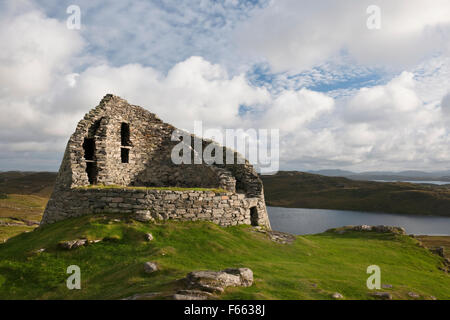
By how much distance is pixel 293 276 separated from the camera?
10.4 m

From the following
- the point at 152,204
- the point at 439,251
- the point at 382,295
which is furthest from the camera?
the point at 439,251

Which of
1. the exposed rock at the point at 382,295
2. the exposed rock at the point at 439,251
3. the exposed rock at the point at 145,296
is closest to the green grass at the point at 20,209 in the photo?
the exposed rock at the point at 145,296

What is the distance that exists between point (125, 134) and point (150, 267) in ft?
51.3

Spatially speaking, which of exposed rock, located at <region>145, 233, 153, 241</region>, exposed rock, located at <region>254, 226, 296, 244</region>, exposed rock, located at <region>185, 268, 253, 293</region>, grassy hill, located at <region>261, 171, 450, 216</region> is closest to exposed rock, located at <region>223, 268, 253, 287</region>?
exposed rock, located at <region>185, 268, 253, 293</region>

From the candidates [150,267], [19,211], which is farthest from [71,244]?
[19,211]

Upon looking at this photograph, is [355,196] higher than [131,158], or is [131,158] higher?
[131,158]

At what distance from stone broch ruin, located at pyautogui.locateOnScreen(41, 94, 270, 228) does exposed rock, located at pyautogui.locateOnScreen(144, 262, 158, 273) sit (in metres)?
4.76

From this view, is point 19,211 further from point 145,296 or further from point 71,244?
point 145,296

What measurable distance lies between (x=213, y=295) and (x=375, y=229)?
2445 centimetres

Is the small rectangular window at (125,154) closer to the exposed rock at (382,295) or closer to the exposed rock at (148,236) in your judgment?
the exposed rock at (148,236)

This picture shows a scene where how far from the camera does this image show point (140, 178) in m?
23.1

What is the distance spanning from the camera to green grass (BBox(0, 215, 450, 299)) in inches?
353
